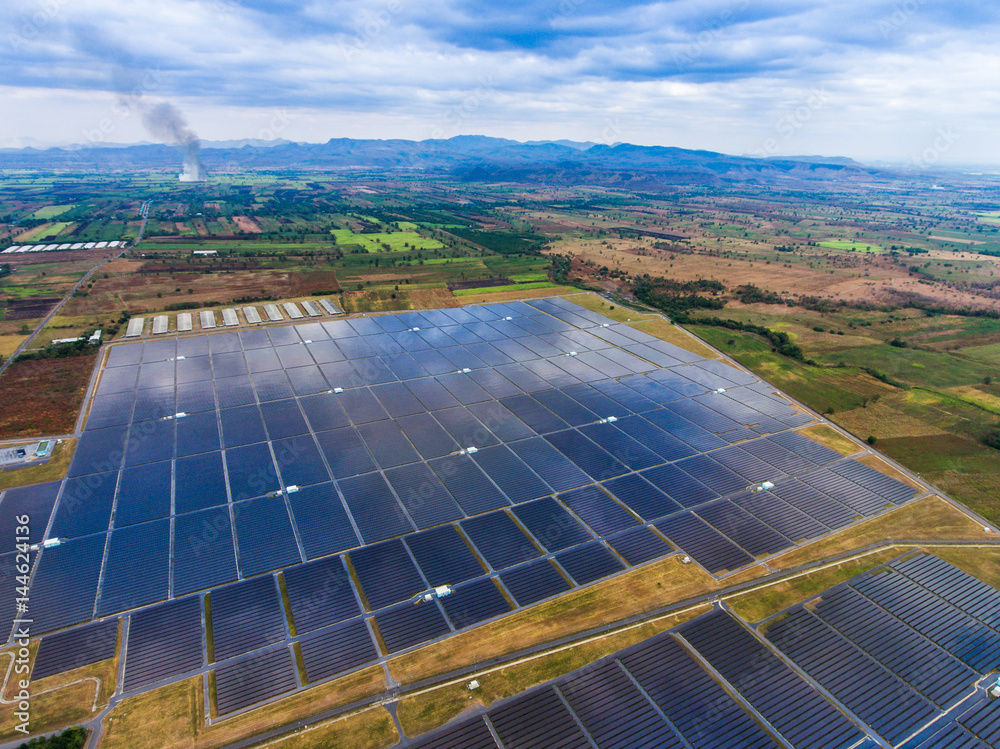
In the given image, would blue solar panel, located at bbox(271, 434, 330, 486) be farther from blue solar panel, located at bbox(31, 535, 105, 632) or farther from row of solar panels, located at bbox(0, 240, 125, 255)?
row of solar panels, located at bbox(0, 240, 125, 255)

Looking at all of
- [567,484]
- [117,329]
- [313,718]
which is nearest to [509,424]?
[567,484]

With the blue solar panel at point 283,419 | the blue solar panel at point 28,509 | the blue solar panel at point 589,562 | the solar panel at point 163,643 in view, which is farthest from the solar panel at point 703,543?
the blue solar panel at point 28,509

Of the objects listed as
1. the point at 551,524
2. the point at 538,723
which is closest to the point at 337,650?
the point at 538,723

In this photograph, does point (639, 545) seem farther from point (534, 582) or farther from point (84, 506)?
point (84, 506)

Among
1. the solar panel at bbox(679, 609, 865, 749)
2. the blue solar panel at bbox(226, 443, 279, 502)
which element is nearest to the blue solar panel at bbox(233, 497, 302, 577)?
the blue solar panel at bbox(226, 443, 279, 502)

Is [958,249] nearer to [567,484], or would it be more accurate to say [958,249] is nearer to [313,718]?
[567,484]

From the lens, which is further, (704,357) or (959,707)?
(704,357)

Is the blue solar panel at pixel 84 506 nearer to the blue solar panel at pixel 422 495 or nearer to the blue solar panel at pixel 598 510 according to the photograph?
the blue solar panel at pixel 422 495
